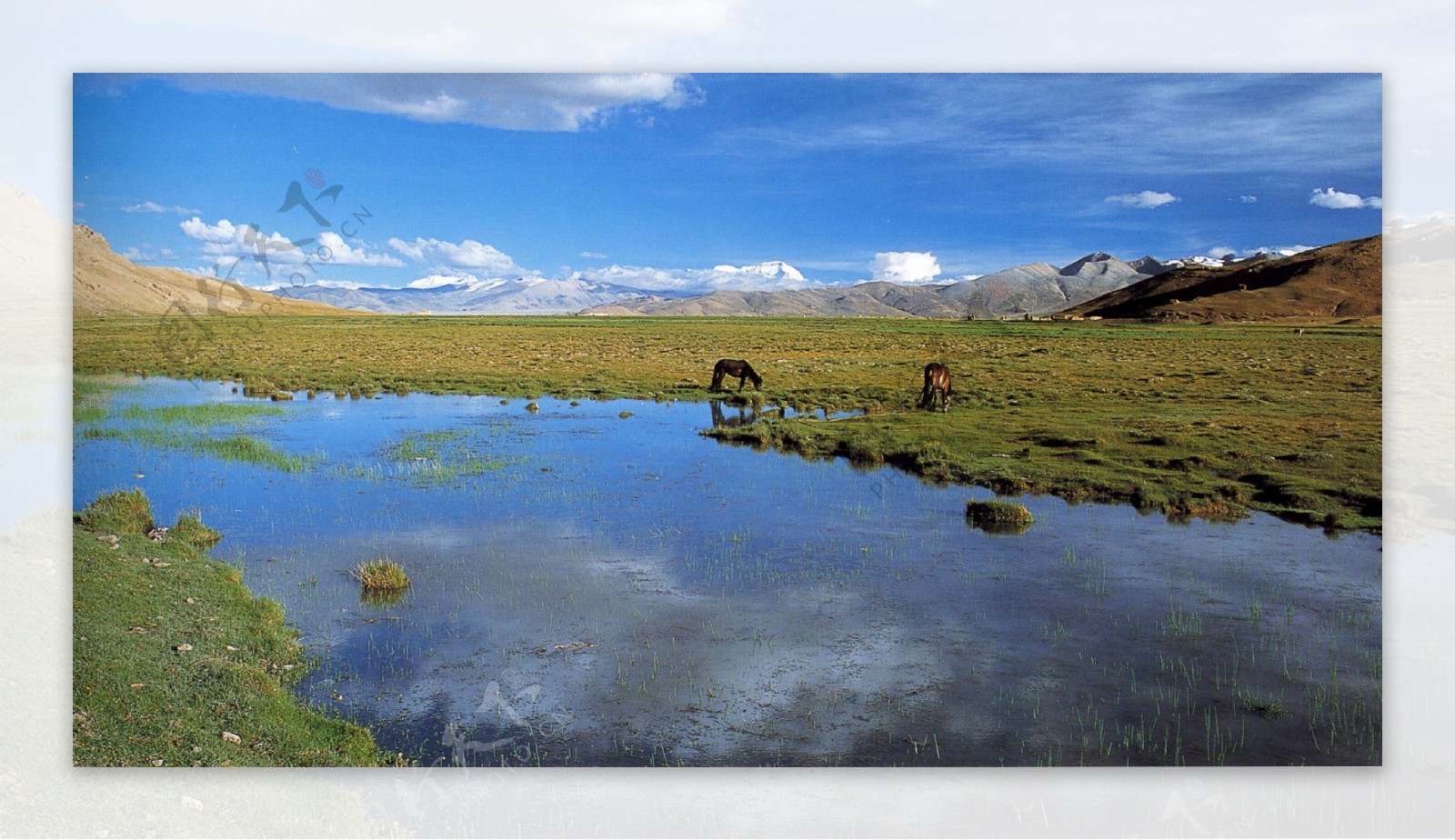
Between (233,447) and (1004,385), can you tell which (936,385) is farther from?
(233,447)

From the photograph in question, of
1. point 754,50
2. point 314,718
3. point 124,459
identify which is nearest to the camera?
point 314,718

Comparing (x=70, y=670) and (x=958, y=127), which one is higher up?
(x=958, y=127)

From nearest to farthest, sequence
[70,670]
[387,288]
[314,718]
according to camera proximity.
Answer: [314,718] < [70,670] < [387,288]

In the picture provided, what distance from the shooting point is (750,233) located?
12164 mm

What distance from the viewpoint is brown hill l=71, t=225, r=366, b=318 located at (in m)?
10.4

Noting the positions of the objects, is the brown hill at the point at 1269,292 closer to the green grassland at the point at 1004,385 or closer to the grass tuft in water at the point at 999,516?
the green grassland at the point at 1004,385

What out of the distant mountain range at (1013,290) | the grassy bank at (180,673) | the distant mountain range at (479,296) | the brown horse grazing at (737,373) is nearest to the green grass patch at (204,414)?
the distant mountain range at (479,296)

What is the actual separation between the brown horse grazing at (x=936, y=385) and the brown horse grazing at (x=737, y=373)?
11.1 feet

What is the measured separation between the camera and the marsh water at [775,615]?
805 cm

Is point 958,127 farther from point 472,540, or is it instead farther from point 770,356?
point 770,356

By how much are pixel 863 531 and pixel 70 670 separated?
8.44 metres

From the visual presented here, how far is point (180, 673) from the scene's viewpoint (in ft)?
26.7

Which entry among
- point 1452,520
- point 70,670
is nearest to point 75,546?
point 70,670

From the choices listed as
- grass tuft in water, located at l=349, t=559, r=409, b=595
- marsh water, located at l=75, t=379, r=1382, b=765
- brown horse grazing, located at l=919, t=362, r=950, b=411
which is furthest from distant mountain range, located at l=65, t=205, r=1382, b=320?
grass tuft in water, located at l=349, t=559, r=409, b=595
